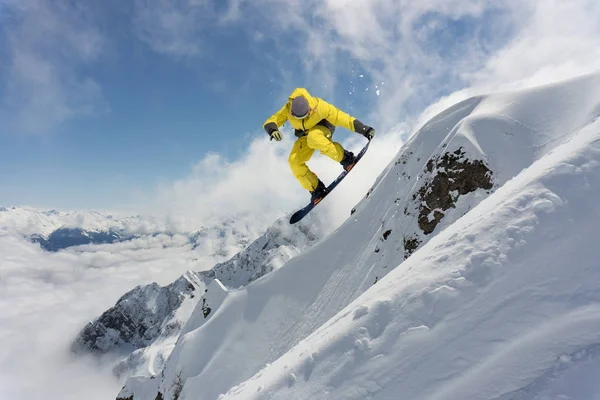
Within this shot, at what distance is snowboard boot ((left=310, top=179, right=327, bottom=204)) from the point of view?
12.2 m

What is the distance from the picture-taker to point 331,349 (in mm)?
5719

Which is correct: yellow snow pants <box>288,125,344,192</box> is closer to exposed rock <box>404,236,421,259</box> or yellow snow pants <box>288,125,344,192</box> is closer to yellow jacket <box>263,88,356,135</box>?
yellow jacket <box>263,88,356,135</box>

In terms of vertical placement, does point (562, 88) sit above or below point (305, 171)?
above

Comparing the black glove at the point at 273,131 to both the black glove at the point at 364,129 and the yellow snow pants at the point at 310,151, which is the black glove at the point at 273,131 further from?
the black glove at the point at 364,129

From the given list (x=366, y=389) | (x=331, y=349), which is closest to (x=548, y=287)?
(x=366, y=389)

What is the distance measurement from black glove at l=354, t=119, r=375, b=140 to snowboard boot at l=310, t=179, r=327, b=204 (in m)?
2.20

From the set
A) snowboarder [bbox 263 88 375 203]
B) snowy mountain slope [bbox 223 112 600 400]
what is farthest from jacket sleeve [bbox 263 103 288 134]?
snowy mountain slope [bbox 223 112 600 400]

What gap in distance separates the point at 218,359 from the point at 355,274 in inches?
479

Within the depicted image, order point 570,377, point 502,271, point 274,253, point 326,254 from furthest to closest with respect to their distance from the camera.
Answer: point 274,253 < point 326,254 < point 502,271 < point 570,377

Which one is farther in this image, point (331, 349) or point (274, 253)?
point (274, 253)

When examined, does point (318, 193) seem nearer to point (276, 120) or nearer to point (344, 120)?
point (344, 120)

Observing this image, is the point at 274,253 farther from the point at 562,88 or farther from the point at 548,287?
the point at 548,287

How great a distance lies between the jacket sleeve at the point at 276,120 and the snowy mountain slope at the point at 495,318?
5977mm

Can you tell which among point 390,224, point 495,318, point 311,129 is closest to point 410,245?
point 390,224
